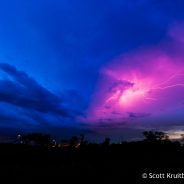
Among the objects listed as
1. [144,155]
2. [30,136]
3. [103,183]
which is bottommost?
[103,183]

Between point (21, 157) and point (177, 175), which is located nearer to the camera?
point (177, 175)

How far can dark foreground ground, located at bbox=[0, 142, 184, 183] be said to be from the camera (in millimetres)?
17922

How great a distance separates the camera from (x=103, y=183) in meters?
16.5

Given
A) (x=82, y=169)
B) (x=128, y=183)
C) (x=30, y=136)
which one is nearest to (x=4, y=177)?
(x=82, y=169)

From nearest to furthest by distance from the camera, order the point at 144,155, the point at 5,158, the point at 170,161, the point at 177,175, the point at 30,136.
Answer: the point at 177,175 → the point at 170,161 → the point at 5,158 → the point at 144,155 → the point at 30,136

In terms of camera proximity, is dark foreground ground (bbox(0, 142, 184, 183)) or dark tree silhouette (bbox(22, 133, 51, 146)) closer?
dark foreground ground (bbox(0, 142, 184, 183))

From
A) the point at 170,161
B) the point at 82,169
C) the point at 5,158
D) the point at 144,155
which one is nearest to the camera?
the point at 82,169

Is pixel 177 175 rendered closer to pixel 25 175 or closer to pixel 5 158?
pixel 25 175

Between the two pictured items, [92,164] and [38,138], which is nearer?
[92,164]

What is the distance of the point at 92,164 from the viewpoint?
21156mm

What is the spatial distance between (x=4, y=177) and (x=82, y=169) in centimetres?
500

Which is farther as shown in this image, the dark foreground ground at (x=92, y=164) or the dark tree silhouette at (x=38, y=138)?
the dark tree silhouette at (x=38, y=138)

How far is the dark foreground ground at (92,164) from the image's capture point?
17922 millimetres

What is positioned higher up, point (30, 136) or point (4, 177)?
point (30, 136)
